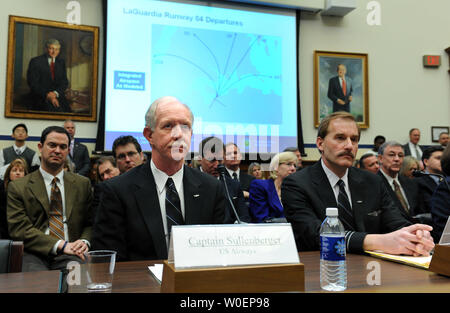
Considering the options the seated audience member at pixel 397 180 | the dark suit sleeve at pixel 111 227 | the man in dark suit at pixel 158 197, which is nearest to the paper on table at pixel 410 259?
the man in dark suit at pixel 158 197

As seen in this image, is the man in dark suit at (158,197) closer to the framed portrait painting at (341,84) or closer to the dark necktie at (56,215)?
the dark necktie at (56,215)

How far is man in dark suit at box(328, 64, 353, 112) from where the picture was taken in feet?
24.9

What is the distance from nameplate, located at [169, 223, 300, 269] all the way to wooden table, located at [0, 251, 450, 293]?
14 cm

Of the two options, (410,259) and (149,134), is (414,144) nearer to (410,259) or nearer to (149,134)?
(410,259)

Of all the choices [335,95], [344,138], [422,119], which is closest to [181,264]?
[344,138]

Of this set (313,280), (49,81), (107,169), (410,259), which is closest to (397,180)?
(107,169)

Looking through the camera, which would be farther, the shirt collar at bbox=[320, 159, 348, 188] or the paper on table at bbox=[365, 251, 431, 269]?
the shirt collar at bbox=[320, 159, 348, 188]

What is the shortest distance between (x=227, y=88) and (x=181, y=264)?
6.21 metres

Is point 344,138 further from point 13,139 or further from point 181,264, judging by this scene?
point 13,139

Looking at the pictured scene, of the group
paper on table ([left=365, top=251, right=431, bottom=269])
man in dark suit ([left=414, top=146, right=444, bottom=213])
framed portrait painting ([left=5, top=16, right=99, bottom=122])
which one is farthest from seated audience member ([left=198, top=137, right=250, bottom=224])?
framed portrait painting ([left=5, top=16, right=99, bottom=122])

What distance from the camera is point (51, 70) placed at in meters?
6.05

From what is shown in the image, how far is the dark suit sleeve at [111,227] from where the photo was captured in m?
1.51

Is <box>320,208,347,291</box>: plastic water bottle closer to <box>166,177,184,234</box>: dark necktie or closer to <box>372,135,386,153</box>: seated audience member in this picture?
<box>166,177,184,234</box>: dark necktie

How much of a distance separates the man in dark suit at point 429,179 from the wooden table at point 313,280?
310cm
